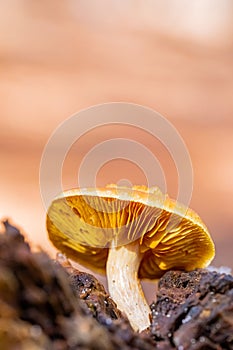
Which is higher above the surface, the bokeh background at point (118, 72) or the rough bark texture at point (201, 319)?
the bokeh background at point (118, 72)

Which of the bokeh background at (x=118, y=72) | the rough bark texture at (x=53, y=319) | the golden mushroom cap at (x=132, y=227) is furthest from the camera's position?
the bokeh background at (x=118, y=72)

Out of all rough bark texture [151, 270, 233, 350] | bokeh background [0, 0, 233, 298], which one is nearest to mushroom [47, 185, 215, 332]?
rough bark texture [151, 270, 233, 350]

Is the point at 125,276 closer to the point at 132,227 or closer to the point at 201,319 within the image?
the point at 132,227

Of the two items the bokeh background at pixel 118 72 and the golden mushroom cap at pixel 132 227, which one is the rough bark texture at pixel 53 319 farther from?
the bokeh background at pixel 118 72

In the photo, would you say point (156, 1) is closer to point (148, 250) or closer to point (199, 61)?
point (199, 61)

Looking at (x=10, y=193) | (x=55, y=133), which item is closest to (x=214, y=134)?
(x=55, y=133)

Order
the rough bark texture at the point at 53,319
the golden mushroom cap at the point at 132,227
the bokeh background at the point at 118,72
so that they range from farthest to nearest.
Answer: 1. the bokeh background at the point at 118,72
2. the golden mushroom cap at the point at 132,227
3. the rough bark texture at the point at 53,319

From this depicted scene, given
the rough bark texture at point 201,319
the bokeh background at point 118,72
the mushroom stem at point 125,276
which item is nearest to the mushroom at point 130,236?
the mushroom stem at point 125,276
